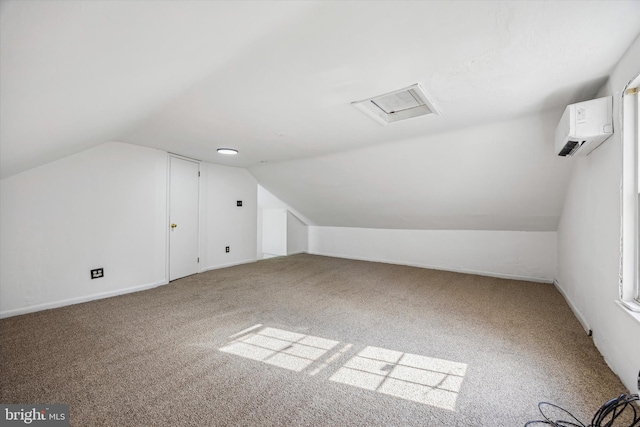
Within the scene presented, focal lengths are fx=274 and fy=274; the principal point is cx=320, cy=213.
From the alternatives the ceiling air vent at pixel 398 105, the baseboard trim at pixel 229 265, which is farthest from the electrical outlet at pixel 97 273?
Answer: the ceiling air vent at pixel 398 105

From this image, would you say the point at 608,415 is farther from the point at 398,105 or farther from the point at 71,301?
the point at 71,301

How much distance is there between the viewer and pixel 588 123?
199 cm

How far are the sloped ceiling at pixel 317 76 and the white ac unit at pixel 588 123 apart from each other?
0.73 ft

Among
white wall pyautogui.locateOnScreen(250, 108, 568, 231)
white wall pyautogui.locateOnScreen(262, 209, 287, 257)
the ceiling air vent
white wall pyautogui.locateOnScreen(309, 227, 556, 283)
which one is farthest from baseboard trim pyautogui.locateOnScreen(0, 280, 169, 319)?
white wall pyautogui.locateOnScreen(309, 227, 556, 283)

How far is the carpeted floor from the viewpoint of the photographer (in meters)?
1.54

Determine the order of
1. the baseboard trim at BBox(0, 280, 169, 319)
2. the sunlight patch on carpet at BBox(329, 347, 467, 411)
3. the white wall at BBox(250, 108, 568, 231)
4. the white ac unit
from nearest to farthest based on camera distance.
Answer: the sunlight patch on carpet at BBox(329, 347, 467, 411), the white ac unit, the baseboard trim at BBox(0, 280, 169, 319), the white wall at BBox(250, 108, 568, 231)

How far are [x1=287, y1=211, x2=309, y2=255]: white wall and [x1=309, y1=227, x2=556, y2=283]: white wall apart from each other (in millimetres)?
747

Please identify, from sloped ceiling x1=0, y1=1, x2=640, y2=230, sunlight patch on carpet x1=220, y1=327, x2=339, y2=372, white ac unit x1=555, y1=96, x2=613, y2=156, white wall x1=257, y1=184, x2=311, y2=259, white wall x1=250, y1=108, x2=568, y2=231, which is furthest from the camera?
white wall x1=257, y1=184, x2=311, y2=259

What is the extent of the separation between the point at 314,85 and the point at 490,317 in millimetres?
2923

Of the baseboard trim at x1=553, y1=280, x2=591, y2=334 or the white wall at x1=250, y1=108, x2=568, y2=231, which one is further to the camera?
the white wall at x1=250, y1=108, x2=568, y2=231

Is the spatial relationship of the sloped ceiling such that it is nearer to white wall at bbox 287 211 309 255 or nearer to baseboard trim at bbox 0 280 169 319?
baseboard trim at bbox 0 280 169 319

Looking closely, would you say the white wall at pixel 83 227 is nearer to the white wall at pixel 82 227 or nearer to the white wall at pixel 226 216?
the white wall at pixel 82 227

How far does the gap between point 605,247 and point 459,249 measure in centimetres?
307

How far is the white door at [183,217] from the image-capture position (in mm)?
4406
